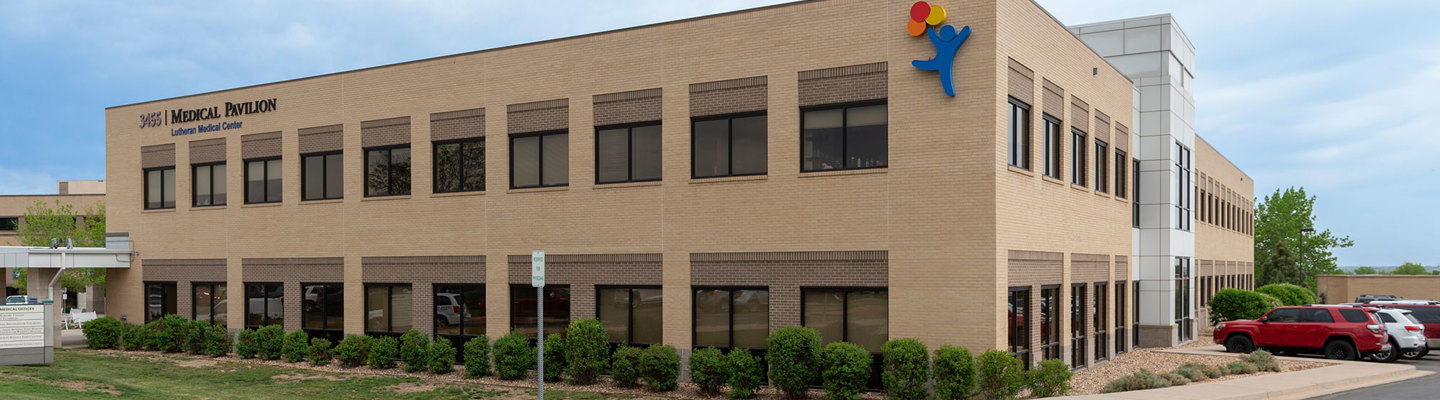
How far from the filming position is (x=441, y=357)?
25734 millimetres

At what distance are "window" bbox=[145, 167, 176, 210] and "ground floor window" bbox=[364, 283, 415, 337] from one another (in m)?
9.21

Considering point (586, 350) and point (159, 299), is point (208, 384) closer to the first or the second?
point (586, 350)

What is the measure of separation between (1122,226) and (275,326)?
24.1 meters

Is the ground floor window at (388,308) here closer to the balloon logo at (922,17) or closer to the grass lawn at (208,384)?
the grass lawn at (208,384)

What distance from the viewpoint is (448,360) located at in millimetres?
25766

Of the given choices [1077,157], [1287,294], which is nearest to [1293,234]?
[1287,294]

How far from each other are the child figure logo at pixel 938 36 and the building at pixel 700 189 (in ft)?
0.24

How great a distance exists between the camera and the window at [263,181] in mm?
30656

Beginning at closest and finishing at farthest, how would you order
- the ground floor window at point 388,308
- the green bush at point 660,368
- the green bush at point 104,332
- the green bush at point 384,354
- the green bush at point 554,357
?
the green bush at point 660,368, the green bush at point 554,357, the green bush at point 384,354, the ground floor window at point 388,308, the green bush at point 104,332

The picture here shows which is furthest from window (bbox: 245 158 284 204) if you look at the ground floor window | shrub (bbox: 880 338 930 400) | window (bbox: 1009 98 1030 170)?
window (bbox: 1009 98 1030 170)

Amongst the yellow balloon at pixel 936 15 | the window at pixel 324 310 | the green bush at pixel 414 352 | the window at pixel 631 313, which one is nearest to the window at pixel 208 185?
the window at pixel 324 310

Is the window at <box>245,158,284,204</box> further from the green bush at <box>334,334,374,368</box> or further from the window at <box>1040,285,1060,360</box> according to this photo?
the window at <box>1040,285,1060,360</box>

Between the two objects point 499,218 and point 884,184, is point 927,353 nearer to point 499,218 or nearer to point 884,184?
point 884,184

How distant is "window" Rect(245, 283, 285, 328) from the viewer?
30.5m
